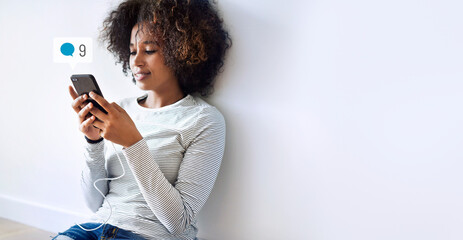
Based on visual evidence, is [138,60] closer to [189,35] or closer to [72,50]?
[189,35]

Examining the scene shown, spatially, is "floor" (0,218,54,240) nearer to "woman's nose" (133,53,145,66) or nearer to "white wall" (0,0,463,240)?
"white wall" (0,0,463,240)

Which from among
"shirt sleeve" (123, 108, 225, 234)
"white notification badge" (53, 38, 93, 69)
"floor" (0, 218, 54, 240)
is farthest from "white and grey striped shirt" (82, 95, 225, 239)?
"floor" (0, 218, 54, 240)

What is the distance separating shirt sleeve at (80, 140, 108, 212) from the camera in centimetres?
132

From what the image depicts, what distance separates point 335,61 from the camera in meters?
1.15

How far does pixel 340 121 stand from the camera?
45.1 inches

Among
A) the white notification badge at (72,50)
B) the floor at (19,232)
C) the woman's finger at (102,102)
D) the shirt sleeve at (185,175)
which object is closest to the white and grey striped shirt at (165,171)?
the shirt sleeve at (185,175)

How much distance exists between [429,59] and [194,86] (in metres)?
0.65

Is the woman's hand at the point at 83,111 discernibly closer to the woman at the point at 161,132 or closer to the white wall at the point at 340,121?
the woman at the point at 161,132

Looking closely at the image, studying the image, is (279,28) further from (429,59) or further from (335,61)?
(429,59)

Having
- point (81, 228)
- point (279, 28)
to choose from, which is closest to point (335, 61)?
point (279, 28)

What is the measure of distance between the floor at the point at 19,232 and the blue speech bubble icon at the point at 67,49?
710 millimetres

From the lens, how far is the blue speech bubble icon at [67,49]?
176 cm

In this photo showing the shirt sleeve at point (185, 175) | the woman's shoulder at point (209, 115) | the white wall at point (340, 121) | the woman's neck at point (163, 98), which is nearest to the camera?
the white wall at point (340, 121)

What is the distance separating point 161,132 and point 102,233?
0.31 m
